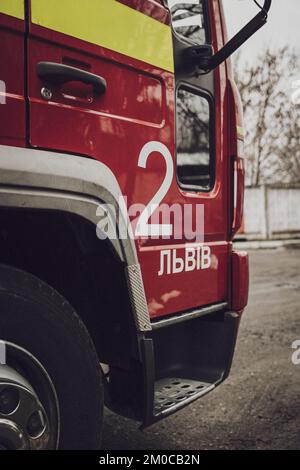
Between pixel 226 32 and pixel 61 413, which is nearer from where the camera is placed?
pixel 61 413

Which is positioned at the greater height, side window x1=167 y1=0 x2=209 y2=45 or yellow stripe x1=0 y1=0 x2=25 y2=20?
side window x1=167 y1=0 x2=209 y2=45

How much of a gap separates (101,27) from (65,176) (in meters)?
0.65

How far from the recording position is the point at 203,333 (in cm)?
296

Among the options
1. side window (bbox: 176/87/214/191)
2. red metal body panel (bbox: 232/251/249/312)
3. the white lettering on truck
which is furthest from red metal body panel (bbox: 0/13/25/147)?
red metal body panel (bbox: 232/251/249/312)

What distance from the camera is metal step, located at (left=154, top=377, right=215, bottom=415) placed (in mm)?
2470

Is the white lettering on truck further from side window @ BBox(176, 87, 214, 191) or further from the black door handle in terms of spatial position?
the black door handle

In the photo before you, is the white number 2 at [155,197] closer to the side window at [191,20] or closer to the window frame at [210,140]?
the window frame at [210,140]

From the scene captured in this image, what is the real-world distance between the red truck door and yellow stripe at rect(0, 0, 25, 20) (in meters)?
0.04

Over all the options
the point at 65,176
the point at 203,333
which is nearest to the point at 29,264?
the point at 65,176

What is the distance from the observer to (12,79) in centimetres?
179

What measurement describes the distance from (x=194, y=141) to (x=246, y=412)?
1776 millimetres

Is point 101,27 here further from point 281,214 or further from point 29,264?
point 281,214

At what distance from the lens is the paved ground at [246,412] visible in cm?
310
